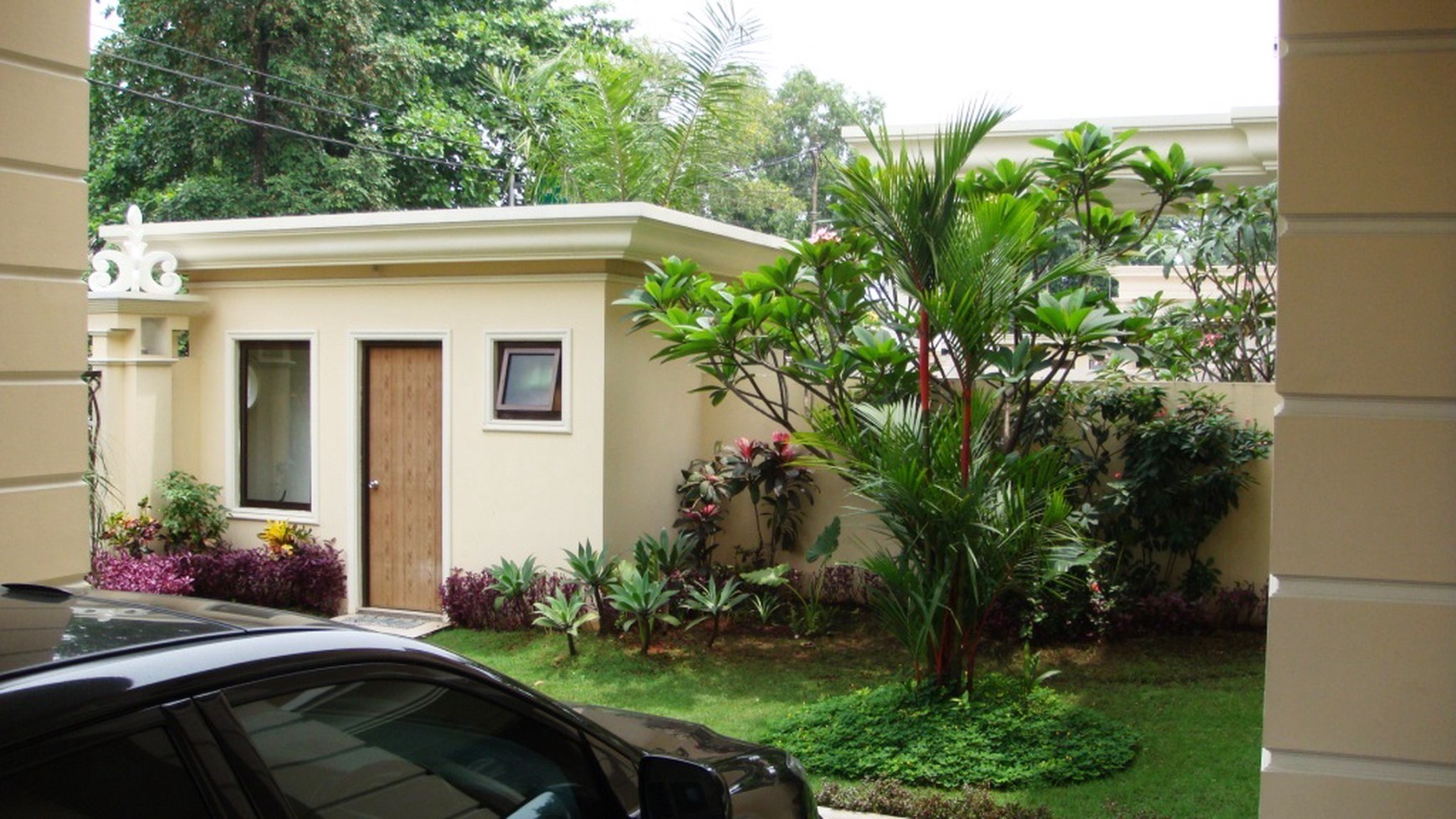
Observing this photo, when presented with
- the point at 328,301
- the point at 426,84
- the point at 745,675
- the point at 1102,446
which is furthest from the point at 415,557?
the point at 426,84

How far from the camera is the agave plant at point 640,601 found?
894 centimetres

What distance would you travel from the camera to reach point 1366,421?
3.44 metres

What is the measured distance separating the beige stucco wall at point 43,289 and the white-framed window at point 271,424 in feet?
20.1

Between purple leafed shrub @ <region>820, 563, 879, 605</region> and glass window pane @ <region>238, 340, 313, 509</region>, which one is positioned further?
glass window pane @ <region>238, 340, 313, 509</region>

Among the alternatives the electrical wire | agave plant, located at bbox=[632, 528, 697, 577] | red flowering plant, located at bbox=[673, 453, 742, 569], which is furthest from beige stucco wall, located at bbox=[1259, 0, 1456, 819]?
the electrical wire

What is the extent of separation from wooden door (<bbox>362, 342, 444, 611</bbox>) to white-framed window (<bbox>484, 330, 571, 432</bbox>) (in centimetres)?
54

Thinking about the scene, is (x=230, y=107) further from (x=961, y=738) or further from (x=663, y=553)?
(x=961, y=738)

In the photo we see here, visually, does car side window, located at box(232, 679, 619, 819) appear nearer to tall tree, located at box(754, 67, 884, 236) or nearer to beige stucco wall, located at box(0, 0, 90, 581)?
beige stucco wall, located at box(0, 0, 90, 581)

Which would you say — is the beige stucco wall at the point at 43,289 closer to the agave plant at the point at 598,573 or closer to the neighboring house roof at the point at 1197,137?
the agave plant at the point at 598,573

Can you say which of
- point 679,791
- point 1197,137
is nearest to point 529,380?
point 1197,137

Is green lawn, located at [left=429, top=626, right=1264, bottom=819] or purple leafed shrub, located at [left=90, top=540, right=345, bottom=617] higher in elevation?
purple leafed shrub, located at [left=90, top=540, right=345, bottom=617]

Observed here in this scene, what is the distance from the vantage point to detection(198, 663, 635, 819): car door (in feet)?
6.91

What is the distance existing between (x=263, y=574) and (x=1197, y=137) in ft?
28.7

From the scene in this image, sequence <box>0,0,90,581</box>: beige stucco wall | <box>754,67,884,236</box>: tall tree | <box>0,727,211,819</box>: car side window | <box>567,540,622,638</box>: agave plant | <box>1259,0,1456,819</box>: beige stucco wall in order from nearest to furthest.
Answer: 1. <box>0,727,211,819</box>: car side window
2. <box>1259,0,1456,819</box>: beige stucco wall
3. <box>0,0,90,581</box>: beige stucco wall
4. <box>567,540,622,638</box>: agave plant
5. <box>754,67,884,236</box>: tall tree
